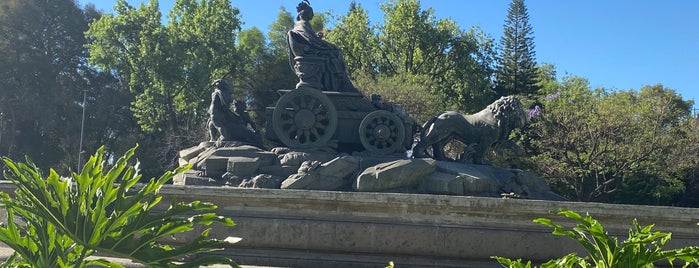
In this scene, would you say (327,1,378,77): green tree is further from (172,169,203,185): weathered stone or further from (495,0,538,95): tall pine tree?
(172,169,203,185): weathered stone

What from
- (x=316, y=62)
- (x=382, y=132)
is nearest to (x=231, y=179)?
(x=382, y=132)

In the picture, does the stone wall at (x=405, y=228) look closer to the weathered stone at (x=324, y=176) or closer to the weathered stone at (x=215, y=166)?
the weathered stone at (x=324, y=176)

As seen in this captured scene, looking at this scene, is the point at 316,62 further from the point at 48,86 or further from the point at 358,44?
the point at 48,86

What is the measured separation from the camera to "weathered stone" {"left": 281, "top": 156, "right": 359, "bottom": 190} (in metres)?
8.45

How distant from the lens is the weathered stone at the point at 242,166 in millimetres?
8727

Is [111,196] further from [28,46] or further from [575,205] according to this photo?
[28,46]

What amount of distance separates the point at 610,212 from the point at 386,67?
2280 cm

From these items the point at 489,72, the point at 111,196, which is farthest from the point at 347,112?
the point at 489,72

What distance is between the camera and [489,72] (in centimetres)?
3011

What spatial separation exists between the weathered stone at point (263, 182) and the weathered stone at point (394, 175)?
1.13m

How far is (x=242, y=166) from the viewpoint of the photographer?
874 centimetres

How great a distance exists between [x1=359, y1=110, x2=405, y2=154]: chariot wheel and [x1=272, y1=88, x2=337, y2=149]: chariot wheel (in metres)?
0.52

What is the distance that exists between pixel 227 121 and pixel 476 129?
4.11 meters

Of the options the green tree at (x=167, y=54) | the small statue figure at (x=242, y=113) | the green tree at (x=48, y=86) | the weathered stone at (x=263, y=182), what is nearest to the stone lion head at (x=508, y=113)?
the weathered stone at (x=263, y=182)
